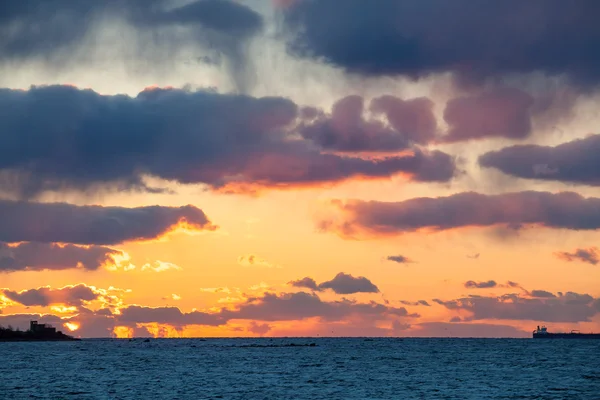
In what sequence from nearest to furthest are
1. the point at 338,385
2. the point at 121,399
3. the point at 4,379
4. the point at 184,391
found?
the point at 121,399, the point at 184,391, the point at 338,385, the point at 4,379

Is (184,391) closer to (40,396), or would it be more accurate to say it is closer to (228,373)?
(40,396)

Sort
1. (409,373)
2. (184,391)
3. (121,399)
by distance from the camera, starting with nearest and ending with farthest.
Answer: (121,399)
(184,391)
(409,373)

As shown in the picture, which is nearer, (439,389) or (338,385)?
(439,389)

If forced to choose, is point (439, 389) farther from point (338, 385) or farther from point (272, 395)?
point (272, 395)

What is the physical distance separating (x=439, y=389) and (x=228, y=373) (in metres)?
63.8

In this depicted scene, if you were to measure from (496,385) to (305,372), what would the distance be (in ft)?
177

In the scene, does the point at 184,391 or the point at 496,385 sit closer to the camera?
the point at 184,391

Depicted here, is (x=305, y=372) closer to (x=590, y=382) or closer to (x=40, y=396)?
(x=590, y=382)

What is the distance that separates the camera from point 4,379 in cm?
16988

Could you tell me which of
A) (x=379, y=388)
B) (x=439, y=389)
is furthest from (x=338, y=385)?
(x=439, y=389)

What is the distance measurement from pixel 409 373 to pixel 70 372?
79.8 m

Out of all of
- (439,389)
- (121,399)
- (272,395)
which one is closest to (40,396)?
(121,399)

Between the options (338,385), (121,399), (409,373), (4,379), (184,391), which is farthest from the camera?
(409,373)

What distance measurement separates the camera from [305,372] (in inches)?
7628
